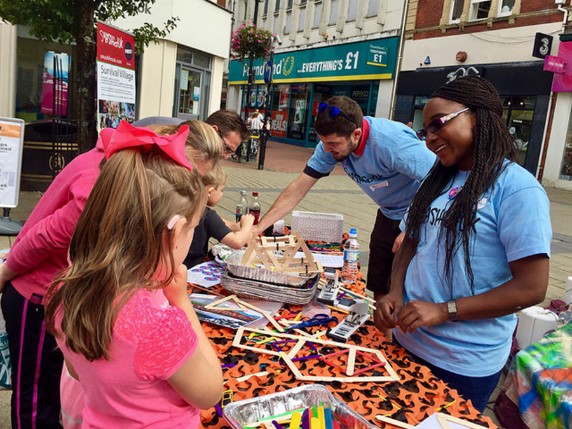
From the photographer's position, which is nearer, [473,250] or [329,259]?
[473,250]

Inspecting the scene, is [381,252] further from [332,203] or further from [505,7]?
[505,7]

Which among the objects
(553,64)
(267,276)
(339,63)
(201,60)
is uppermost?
(339,63)

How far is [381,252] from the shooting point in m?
3.45

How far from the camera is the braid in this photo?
1.62m

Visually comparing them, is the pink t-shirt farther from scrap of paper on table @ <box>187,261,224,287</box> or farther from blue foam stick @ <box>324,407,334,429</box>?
scrap of paper on table @ <box>187,261,224,287</box>

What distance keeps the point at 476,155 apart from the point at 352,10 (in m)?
20.8

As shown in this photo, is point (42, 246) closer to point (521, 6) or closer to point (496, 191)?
point (496, 191)

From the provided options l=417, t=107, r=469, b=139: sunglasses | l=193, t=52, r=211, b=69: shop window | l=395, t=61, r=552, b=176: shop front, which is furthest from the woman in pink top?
l=395, t=61, r=552, b=176: shop front

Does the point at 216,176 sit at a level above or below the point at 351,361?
above

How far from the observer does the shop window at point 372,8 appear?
62.7 feet

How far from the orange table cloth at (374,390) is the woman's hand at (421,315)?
0.49 ft

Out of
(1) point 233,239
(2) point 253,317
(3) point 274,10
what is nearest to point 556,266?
(1) point 233,239

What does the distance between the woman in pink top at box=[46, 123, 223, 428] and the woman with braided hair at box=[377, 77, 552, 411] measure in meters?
0.94

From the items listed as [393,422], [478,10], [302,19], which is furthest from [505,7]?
[393,422]
